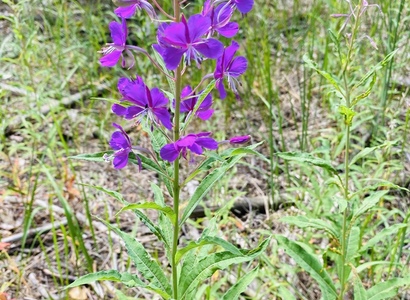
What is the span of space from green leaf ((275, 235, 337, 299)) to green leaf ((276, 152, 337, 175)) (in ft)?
1.06

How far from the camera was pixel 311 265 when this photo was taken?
1947mm

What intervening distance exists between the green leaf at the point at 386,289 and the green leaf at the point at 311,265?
0.47 ft

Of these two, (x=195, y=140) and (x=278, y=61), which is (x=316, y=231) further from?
(x=278, y=61)

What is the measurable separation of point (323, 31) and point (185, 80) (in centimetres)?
144

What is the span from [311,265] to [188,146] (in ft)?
2.73

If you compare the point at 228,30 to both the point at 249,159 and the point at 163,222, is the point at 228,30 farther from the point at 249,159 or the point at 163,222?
the point at 249,159

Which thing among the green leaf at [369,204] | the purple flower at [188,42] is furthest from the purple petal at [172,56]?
the green leaf at [369,204]

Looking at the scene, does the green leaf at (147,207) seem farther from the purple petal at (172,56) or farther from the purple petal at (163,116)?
the purple petal at (172,56)

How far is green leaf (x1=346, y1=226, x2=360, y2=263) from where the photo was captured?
1.98 meters

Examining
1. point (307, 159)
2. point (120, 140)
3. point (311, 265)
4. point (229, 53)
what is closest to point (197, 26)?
point (229, 53)

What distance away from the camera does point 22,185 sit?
313 cm

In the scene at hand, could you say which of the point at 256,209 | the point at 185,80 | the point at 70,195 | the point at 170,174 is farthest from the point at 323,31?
Answer: the point at 170,174

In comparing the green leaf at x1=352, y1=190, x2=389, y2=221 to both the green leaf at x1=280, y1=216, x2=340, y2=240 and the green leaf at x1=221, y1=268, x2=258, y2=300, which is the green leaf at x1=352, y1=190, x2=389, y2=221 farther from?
the green leaf at x1=221, y1=268, x2=258, y2=300

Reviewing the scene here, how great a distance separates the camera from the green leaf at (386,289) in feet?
6.23
